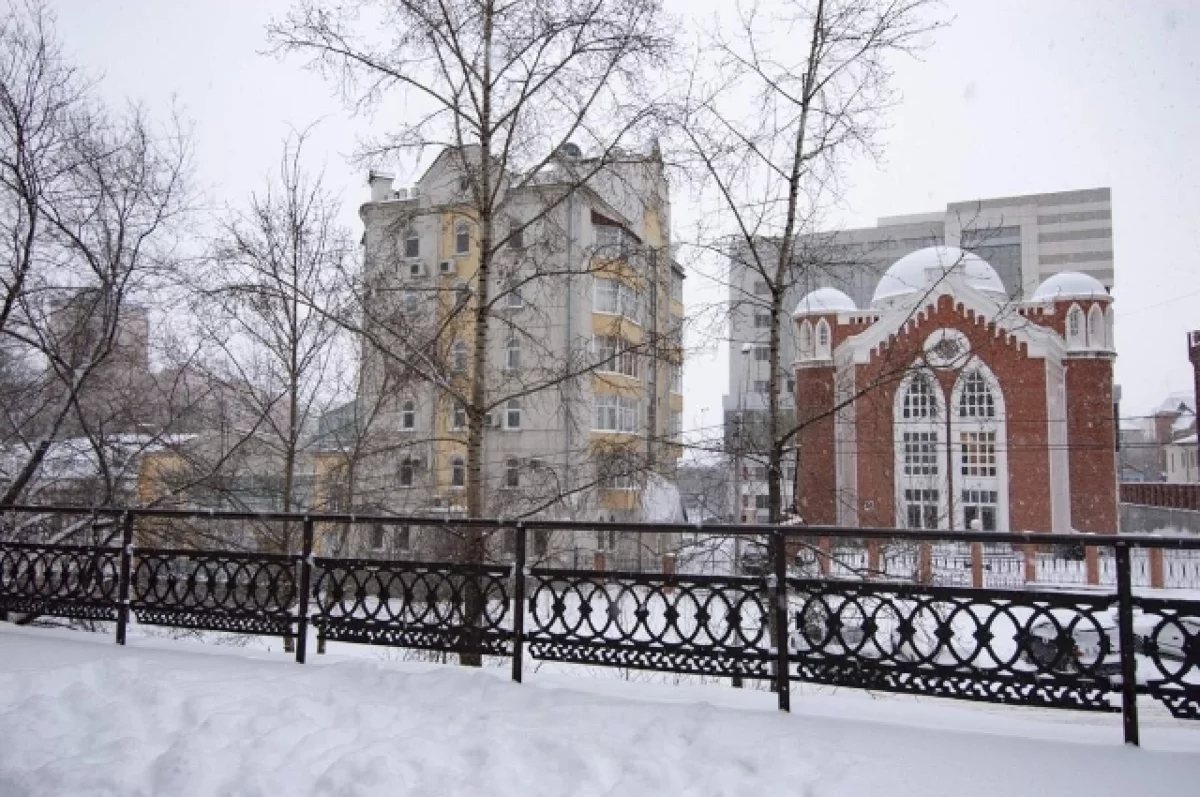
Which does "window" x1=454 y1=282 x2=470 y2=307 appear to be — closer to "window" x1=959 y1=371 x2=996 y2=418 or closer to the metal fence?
the metal fence

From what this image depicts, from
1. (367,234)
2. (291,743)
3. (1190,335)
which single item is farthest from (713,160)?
(1190,335)

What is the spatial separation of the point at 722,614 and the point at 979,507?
3003 cm

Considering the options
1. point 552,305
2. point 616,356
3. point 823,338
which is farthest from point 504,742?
point 823,338

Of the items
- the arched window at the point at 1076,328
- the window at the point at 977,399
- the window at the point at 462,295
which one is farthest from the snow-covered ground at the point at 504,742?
the arched window at the point at 1076,328

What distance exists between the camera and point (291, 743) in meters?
3.43

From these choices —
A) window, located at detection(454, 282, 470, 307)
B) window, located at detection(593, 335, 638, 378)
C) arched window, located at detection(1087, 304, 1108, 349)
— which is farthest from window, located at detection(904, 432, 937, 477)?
window, located at detection(454, 282, 470, 307)

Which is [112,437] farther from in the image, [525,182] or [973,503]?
[973,503]

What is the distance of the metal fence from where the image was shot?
142 inches

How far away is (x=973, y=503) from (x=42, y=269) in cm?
3108

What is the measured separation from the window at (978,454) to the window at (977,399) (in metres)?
0.96

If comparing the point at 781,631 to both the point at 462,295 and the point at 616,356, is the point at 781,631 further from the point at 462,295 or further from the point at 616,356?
the point at 462,295

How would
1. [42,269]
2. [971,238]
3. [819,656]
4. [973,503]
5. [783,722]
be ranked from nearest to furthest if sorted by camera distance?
1. [783,722]
2. [819,656]
3. [971,238]
4. [42,269]
5. [973,503]

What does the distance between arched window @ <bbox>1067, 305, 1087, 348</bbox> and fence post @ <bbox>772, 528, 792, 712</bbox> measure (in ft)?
112

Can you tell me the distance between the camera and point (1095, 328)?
32312 millimetres
